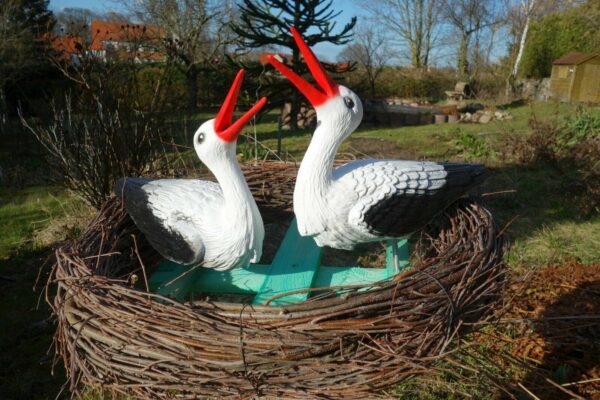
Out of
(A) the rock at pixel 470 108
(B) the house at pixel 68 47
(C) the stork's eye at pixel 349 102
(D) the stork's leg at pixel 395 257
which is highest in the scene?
(B) the house at pixel 68 47

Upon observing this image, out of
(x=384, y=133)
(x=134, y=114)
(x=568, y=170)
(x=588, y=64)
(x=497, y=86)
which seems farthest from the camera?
(x=497, y=86)

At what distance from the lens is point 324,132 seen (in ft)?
5.54

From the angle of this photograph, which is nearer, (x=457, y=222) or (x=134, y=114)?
(x=457, y=222)

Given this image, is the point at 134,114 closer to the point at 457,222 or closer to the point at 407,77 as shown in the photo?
the point at 457,222

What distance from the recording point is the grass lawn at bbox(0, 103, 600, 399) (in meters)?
2.18

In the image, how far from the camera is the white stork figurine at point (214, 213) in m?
1.58

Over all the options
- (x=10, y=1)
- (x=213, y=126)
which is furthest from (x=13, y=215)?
(x=10, y=1)

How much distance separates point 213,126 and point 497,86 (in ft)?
53.2

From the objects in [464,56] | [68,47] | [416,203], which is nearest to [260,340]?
[416,203]

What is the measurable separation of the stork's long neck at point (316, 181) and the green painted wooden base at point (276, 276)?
267 mm

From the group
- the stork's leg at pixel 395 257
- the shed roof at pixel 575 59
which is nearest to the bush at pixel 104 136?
the stork's leg at pixel 395 257

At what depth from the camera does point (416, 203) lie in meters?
1.71

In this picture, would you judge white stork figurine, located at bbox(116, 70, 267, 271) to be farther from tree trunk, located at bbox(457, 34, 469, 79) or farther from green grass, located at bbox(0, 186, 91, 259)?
tree trunk, located at bbox(457, 34, 469, 79)

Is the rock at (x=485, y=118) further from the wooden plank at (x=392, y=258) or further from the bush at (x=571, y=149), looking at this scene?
the wooden plank at (x=392, y=258)
